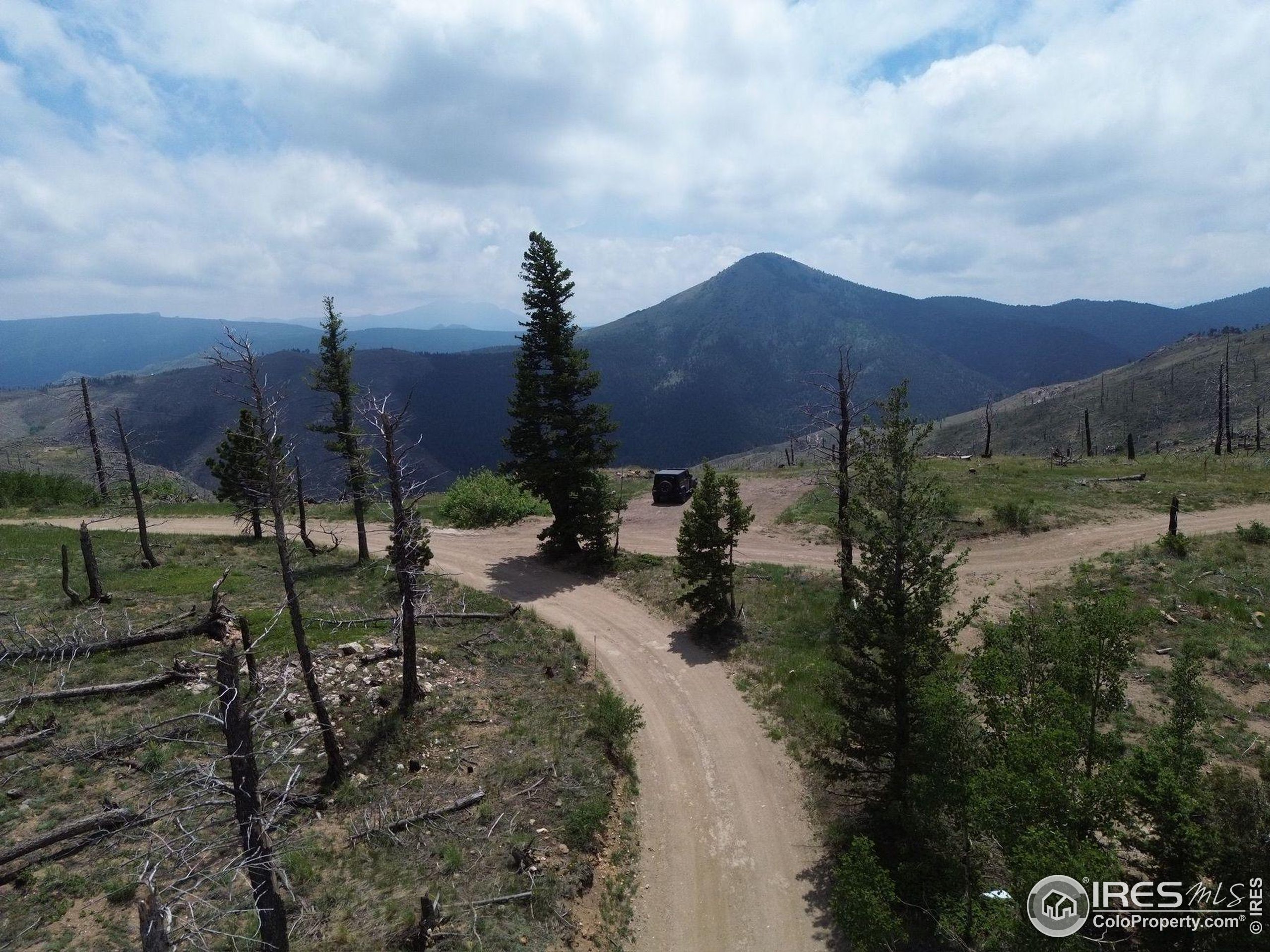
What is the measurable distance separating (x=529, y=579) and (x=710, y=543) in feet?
39.0

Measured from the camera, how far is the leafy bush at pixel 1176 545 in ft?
100

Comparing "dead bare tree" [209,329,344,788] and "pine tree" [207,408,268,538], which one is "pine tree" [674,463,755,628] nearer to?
"dead bare tree" [209,329,344,788]

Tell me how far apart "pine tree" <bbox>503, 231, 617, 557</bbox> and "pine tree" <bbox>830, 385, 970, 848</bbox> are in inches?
797

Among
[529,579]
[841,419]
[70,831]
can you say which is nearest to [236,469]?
[529,579]

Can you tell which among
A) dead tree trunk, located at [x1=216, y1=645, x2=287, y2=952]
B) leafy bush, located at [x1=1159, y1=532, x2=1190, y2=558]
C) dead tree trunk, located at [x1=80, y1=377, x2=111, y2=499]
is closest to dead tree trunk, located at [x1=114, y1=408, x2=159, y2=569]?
dead tree trunk, located at [x1=80, y1=377, x2=111, y2=499]

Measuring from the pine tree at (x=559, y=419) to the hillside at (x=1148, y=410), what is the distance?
105998 mm

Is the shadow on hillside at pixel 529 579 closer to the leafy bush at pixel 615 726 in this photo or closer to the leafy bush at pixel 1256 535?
the leafy bush at pixel 615 726

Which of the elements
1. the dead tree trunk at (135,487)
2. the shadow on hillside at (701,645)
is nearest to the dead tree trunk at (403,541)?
the shadow on hillside at (701,645)

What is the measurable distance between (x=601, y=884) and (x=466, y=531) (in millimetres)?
30814

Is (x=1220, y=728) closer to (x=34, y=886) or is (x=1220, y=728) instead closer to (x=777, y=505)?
(x=777, y=505)

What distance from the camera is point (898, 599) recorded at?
45.2 feet

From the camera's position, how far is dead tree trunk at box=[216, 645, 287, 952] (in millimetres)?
7883

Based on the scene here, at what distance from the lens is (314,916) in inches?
474

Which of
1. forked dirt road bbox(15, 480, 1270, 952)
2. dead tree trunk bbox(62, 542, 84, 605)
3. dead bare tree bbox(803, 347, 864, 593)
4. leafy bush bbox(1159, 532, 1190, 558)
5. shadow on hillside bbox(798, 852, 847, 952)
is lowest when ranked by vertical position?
shadow on hillside bbox(798, 852, 847, 952)
